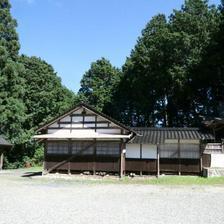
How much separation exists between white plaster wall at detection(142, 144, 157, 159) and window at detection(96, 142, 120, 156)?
7.71ft

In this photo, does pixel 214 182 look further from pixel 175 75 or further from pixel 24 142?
pixel 24 142

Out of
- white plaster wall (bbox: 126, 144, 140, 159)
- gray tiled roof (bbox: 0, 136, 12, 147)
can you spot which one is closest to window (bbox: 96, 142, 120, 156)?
white plaster wall (bbox: 126, 144, 140, 159)

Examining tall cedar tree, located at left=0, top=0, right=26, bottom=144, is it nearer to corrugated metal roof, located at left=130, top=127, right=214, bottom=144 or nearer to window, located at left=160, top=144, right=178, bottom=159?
corrugated metal roof, located at left=130, top=127, right=214, bottom=144

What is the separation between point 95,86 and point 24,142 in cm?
1571

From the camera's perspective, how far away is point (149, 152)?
1104 inches

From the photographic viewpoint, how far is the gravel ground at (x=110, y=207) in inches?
418

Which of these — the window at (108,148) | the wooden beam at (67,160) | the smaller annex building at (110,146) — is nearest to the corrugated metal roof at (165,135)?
the smaller annex building at (110,146)

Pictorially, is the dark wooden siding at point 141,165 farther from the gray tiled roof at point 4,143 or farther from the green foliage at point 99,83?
the green foliage at point 99,83

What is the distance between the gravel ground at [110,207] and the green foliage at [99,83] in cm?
3430

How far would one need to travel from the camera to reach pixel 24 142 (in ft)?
135

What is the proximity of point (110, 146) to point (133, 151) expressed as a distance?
2.13m

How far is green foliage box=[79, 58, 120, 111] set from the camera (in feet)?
169

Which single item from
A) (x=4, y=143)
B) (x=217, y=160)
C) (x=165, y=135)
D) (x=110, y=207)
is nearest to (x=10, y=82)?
(x=4, y=143)

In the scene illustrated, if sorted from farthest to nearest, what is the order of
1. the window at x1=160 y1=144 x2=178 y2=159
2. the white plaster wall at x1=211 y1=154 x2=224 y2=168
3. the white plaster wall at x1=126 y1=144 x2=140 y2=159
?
the window at x1=160 y1=144 x2=178 y2=159, the white plaster wall at x1=126 y1=144 x2=140 y2=159, the white plaster wall at x1=211 y1=154 x2=224 y2=168
